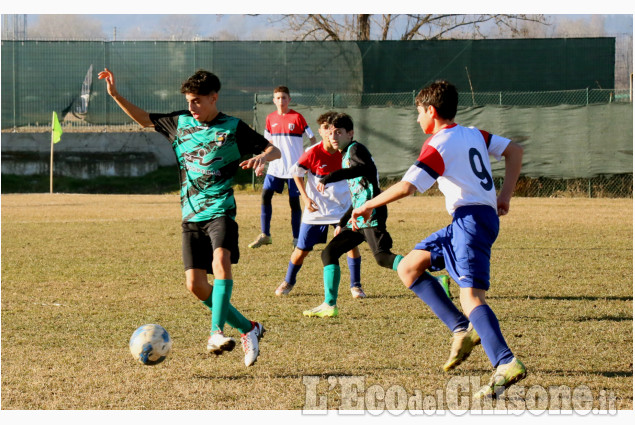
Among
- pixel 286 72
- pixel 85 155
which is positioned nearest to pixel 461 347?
pixel 286 72

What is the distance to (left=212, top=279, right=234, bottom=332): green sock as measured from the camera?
5.13m

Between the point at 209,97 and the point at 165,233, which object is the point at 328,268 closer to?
the point at 209,97

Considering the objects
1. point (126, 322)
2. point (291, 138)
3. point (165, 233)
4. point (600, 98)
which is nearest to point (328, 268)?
point (126, 322)

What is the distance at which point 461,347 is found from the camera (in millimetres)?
4781

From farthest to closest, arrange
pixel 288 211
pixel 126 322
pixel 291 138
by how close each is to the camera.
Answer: pixel 288 211, pixel 291 138, pixel 126 322

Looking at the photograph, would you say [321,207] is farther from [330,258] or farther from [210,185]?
[210,185]

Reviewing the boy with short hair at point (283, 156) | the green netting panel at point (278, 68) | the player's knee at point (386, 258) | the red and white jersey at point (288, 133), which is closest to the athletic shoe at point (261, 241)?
the boy with short hair at point (283, 156)

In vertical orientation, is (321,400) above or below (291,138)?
below

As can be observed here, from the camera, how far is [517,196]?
20.5 m

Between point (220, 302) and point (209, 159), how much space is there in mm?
891

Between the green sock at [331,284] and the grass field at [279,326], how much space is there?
16 cm

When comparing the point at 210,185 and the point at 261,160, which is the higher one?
the point at 261,160

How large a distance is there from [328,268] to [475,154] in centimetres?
258

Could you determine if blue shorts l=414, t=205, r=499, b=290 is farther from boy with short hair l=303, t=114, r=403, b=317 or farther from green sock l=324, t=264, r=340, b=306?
green sock l=324, t=264, r=340, b=306
